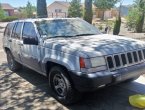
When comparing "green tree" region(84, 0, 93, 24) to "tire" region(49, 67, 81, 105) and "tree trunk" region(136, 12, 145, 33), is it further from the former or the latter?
"tire" region(49, 67, 81, 105)

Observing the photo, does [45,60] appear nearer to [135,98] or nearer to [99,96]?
[99,96]

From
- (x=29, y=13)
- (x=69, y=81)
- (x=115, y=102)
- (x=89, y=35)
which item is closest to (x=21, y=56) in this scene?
(x=89, y=35)

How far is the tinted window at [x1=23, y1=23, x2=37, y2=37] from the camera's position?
22.3 feet

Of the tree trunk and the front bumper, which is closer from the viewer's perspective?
the front bumper

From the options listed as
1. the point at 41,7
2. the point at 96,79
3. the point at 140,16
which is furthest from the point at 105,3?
the point at 96,79

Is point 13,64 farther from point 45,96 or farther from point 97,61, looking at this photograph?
point 97,61

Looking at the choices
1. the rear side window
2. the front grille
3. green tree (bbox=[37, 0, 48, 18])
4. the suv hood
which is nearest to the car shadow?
the front grille

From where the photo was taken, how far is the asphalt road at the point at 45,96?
573 centimetres

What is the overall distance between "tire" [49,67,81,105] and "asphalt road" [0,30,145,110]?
0.49ft

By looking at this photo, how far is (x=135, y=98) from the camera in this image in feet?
18.7

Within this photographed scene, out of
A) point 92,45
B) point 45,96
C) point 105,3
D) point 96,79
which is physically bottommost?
point 45,96

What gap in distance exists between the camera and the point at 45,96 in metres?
6.41

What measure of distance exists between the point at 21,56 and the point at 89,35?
2.12m

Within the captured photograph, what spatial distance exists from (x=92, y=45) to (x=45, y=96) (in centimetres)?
176
